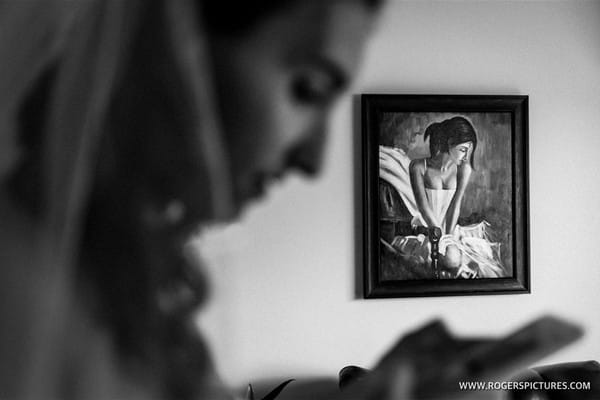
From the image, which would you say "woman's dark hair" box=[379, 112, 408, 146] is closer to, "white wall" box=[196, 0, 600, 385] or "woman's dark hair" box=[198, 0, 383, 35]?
"white wall" box=[196, 0, 600, 385]

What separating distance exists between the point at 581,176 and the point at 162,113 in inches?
105

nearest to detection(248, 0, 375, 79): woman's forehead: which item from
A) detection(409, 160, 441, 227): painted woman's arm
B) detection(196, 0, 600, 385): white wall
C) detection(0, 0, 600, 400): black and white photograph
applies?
detection(0, 0, 600, 400): black and white photograph

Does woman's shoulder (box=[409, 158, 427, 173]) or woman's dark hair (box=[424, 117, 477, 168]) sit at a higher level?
woman's dark hair (box=[424, 117, 477, 168])

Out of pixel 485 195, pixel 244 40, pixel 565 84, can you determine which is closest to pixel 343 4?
pixel 244 40

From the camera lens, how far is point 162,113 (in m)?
0.12

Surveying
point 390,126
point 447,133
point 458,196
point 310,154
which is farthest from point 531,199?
point 310,154

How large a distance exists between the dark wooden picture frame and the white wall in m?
0.06

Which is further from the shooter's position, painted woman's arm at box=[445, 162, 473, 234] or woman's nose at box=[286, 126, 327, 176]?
painted woman's arm at box=[445, 162, 473, 234]

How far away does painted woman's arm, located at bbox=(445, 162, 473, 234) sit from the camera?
2.46 m

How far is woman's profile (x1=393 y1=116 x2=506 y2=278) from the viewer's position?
245 centimetres

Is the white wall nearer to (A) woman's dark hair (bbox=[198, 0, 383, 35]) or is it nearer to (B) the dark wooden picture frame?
(B) the dark wooden picture frame

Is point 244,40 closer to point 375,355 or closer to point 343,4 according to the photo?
point 343,4

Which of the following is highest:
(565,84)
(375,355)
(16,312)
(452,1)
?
(452,1)

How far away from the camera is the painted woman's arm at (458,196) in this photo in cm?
246
